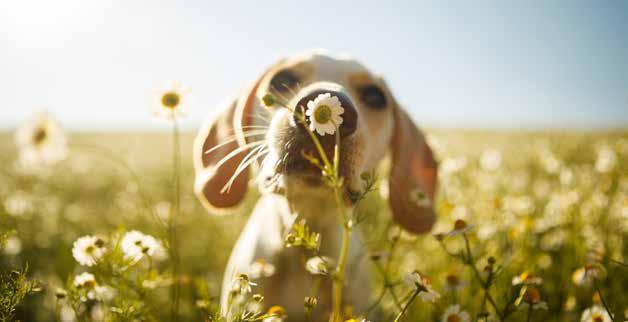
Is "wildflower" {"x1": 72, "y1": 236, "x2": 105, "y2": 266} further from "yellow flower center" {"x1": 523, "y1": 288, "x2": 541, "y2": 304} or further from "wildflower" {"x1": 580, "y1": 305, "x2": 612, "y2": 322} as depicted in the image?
"wildflower" {"x1": 580, "y1": 305, "x2": 612, "y2": 322}

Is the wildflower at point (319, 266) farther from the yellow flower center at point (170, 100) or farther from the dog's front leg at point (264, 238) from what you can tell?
the yellow flower center at point (170, 100)

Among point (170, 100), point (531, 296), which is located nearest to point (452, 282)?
point (531, 296)

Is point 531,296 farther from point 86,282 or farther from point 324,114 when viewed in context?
point 86,282

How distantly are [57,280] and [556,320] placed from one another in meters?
2.87

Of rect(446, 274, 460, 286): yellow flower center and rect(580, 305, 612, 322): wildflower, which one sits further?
rect(446, 274, 460, 286): yellow flower center

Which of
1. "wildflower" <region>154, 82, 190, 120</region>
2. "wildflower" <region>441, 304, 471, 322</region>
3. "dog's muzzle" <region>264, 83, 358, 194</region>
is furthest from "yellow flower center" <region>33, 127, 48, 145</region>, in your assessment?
"wildflower" <region>441, 304, 471, 322</region>

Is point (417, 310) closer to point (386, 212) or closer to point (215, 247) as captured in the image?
point (386, 212)

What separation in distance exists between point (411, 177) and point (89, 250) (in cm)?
157

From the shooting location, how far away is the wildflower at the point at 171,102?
1.61 metres

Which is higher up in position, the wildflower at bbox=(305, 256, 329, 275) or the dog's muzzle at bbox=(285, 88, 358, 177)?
the dog's muzzle at bbox=(285, 88, 358, 177)

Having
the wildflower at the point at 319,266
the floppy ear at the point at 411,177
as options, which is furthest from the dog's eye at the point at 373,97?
the wildflower at the point at 319,266

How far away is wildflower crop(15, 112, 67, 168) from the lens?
167cm

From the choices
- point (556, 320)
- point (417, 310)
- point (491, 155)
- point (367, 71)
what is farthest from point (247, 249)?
point (491, 155)

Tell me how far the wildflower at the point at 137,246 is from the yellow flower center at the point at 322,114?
76 cm
